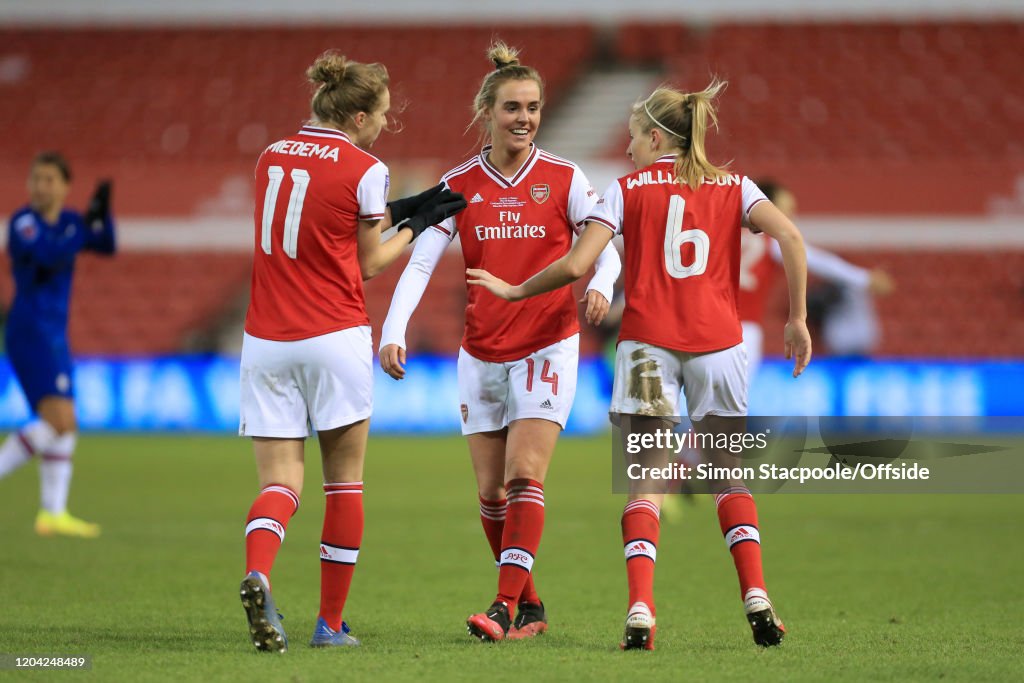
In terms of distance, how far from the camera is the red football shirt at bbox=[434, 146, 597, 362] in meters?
5.12

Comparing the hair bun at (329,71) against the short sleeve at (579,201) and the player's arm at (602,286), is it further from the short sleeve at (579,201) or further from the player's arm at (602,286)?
the player's arm at (602,286)

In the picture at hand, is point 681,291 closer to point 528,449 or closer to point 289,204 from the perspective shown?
point 528,449

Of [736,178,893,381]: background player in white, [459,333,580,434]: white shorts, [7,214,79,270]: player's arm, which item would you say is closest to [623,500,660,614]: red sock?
[459,333,580,434]: white shorts

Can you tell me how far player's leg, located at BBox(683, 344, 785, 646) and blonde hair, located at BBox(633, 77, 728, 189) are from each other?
2.09 ft

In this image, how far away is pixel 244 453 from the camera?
1448 centimetres

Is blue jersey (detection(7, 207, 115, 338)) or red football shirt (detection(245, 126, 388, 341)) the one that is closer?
red football shirt (detection(245, 126, 388, 341))

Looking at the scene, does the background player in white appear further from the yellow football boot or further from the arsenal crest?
the yellow football boot

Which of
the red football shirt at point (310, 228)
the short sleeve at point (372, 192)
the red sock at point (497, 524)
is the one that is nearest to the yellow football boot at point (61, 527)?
the red sock at point (497, 524)

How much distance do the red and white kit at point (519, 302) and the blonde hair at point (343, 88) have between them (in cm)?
59

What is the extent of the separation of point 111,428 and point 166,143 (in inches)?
301

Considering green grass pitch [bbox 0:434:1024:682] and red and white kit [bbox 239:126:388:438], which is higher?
red and white kit [bbox 239:126:388:438]

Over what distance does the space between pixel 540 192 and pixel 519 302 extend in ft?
1.39

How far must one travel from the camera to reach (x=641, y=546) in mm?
4699

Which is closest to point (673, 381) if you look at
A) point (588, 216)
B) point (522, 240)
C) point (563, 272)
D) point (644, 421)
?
point (644, 421)
